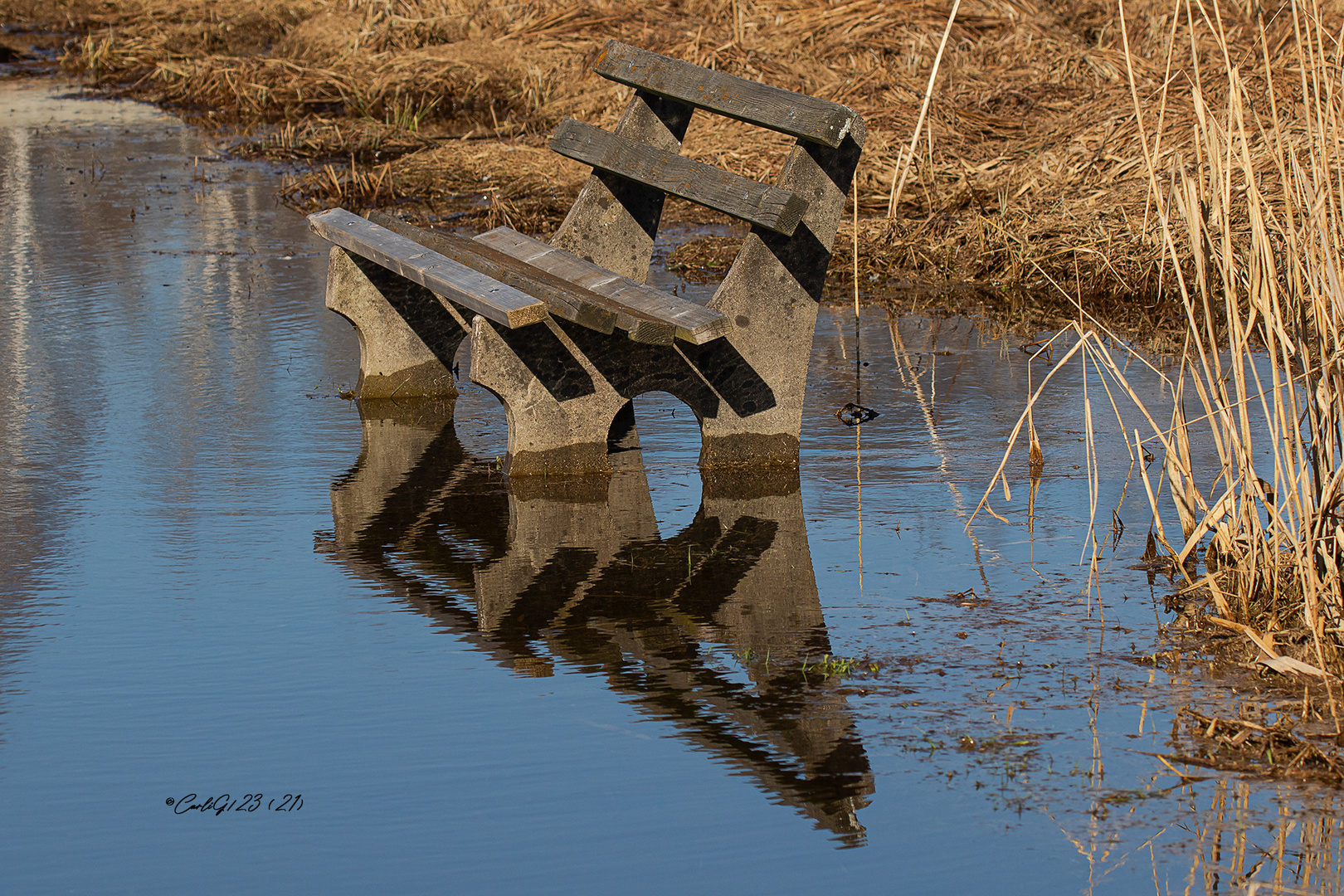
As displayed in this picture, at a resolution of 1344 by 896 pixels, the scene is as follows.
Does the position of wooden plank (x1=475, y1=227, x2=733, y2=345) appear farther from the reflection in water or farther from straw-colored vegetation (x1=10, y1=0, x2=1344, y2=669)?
straw-colored vegetation (x1=10, y1=0, x2=1344, y2=669)

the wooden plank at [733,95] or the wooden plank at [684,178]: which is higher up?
the wooden plank at [733,95]

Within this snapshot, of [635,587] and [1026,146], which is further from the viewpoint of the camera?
[1026,146]

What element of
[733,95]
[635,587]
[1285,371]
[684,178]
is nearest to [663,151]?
[684,178]

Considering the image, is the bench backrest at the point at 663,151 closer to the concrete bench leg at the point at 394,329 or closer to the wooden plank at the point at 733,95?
the wooden plank at the point at 733,95

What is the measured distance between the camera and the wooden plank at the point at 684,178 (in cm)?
572

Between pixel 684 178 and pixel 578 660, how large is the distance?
7.88 ft

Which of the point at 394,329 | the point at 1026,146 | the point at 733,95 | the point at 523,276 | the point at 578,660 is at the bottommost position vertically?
the point at 578,660

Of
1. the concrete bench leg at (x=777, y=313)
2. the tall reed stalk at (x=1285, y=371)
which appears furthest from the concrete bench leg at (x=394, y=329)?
the tall reed stalk at (x=1285, y=371)

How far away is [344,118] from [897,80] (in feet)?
19.1

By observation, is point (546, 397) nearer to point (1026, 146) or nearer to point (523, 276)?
point (523, 276)

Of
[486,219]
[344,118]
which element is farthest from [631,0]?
[486,219]

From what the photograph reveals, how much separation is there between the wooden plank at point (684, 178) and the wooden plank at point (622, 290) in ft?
1.26

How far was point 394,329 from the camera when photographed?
282 inches

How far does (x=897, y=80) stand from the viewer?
44.7 ft
